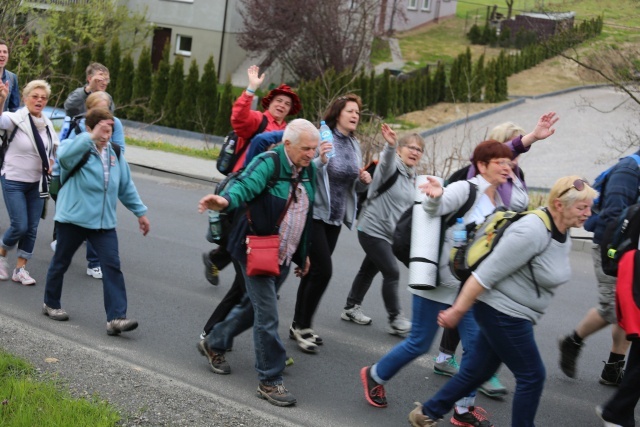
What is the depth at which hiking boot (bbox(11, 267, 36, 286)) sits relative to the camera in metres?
8.21

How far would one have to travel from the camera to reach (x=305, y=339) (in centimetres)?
706

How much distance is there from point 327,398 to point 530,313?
65.7 inches

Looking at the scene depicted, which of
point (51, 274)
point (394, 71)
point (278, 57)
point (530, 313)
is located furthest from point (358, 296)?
point (394, 71)

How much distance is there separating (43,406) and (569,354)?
3.76 metres

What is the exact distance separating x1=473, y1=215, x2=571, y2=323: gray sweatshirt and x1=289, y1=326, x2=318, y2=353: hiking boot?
226cm

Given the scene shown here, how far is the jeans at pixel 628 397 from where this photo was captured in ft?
18.0

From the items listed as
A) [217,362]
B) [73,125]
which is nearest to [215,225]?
[217,362]

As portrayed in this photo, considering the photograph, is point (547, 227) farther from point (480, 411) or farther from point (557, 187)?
point (480, 411)

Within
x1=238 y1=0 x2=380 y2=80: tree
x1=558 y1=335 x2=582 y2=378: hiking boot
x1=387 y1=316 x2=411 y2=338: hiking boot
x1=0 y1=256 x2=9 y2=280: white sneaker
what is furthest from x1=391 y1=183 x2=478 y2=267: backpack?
x1=238 y1=0 x2=380 y2=80: tree

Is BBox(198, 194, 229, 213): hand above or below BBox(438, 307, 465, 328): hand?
above

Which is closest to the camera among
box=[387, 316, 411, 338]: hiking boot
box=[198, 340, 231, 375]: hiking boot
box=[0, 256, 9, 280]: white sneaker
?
box=[198, 340, 231, 375]: hiking boot

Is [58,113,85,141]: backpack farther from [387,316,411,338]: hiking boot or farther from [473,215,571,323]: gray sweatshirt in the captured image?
[473,215,571,323]: gray sweatshirt

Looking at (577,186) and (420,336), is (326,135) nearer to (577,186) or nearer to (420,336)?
(420,336)

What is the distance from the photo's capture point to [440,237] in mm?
5695
